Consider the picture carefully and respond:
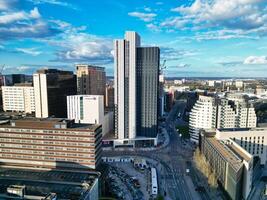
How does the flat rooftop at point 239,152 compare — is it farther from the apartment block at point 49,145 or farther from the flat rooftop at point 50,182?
the flat rooftop at point 50,182

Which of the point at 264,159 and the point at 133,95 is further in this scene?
the point at 133,95

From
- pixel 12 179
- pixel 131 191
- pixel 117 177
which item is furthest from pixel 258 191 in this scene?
pixel 12 179

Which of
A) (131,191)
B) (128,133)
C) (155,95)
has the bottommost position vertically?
(131,191)

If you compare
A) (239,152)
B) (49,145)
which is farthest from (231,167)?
(49,145)

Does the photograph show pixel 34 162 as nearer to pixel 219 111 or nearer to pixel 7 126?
pixel 7 126

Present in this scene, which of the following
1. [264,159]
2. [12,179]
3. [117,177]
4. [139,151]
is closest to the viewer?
[12,179]

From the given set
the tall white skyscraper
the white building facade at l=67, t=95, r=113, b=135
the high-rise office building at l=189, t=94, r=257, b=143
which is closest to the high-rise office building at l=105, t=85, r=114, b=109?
the white building facade at l=67, t=95, r=113, b=135

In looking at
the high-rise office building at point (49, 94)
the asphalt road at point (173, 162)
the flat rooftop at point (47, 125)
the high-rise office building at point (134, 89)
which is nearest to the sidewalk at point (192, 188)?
the asphalt road at point (173, 162)
